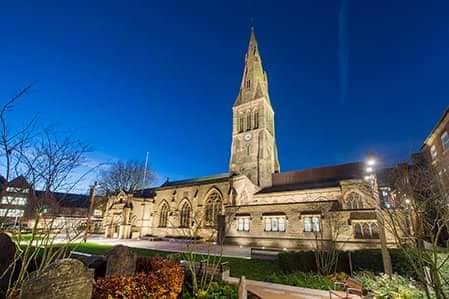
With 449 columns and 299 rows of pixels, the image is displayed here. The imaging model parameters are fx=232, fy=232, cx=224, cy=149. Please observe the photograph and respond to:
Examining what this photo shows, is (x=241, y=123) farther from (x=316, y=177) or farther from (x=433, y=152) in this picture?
(x=433, y=152)

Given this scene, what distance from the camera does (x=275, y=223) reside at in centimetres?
2831

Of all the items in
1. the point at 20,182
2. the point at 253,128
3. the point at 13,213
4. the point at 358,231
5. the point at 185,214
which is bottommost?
the point at 358,231

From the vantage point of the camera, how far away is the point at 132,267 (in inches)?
338

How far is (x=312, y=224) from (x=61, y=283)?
25.5 metres

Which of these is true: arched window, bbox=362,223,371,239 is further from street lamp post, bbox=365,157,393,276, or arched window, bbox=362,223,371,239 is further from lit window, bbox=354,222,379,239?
street lamp post, bbox=365,157,393,276

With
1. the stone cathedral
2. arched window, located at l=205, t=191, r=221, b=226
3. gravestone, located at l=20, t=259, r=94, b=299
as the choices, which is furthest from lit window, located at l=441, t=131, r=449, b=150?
gravestone, located at l=20, t=259, r=94, b=299

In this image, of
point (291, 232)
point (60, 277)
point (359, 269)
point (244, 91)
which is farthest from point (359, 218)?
point (244, 91)

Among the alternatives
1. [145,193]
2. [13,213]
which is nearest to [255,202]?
[145,193]

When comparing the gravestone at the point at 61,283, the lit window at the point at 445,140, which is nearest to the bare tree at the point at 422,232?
the gravestone at the point at 61,283

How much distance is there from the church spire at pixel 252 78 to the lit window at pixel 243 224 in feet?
79.7

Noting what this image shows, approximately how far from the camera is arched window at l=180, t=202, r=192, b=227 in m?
37.5

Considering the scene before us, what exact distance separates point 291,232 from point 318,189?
27.1 ft

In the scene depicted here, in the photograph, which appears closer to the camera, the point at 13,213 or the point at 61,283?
the point at 61,283

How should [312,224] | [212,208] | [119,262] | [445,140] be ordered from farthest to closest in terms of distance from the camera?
[212,208], [312,224], [445,140], [119,262]
